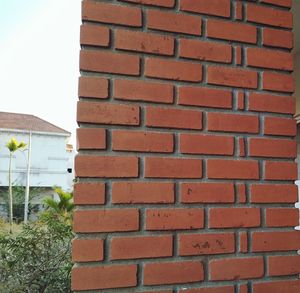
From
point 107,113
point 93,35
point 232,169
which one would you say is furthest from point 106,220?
point 93,35

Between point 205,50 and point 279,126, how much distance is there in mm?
353

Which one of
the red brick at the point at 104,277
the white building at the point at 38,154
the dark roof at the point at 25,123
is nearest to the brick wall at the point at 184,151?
the red brick at the point at 104,277

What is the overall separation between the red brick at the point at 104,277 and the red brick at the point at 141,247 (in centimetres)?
3

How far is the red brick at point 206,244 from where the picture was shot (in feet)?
3.86

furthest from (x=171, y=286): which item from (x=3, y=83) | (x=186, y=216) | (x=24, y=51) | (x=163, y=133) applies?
(x=3, y=83)

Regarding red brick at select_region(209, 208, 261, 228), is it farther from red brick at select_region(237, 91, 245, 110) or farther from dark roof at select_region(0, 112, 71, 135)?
dark roof at select_region(0, 112, 71, 135)

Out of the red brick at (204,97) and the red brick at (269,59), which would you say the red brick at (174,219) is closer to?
the red brick at (204,97)

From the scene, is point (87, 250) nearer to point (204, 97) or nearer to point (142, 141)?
point (142, 141)

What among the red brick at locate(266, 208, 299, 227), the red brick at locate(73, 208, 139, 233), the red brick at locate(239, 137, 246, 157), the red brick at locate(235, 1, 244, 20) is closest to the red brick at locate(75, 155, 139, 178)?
the red brick at locate(73, 208, 139, 233)

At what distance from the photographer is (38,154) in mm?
26688

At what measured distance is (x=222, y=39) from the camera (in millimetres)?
1305

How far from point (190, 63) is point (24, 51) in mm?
12653

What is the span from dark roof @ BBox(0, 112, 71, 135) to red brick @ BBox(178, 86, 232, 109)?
1019 inches

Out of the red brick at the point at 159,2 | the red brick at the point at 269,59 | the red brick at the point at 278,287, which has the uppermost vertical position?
the red brick at the point at 159,2
